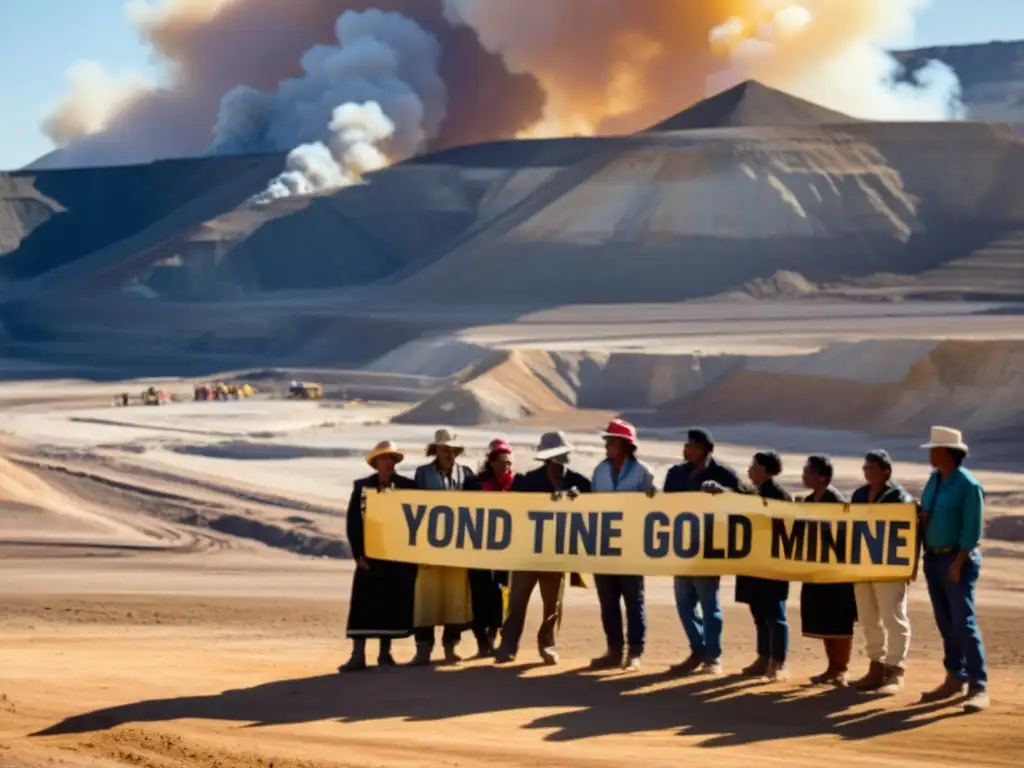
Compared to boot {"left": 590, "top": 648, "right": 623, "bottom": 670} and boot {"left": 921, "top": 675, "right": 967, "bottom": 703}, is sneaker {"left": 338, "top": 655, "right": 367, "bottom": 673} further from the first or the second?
boot {"left": 921, "top": 675, "right": 967, "bottom": 703}

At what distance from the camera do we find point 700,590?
11070 mm

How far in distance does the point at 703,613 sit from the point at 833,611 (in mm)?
784

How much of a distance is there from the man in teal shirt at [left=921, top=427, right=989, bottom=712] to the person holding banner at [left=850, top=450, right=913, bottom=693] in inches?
10.5

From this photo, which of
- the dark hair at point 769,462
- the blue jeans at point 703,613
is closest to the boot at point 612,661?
the blue jeans at point 703,613

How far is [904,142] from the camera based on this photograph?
90125mm

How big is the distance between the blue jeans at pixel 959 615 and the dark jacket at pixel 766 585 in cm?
91

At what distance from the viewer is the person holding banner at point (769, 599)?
1090cm

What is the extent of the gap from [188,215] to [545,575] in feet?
344

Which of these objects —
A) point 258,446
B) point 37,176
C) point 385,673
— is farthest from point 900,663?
point 37,176

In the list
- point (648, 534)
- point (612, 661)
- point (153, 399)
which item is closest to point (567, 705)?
point (612, 661)

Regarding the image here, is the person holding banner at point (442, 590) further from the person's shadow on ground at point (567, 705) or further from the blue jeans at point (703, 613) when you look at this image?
the blue jeans at point (703, 613)

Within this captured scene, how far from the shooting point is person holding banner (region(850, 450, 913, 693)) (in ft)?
34.6

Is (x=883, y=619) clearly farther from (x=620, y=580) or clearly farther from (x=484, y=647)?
(x=484, y=647)

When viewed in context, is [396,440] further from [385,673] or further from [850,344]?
[385,673]
